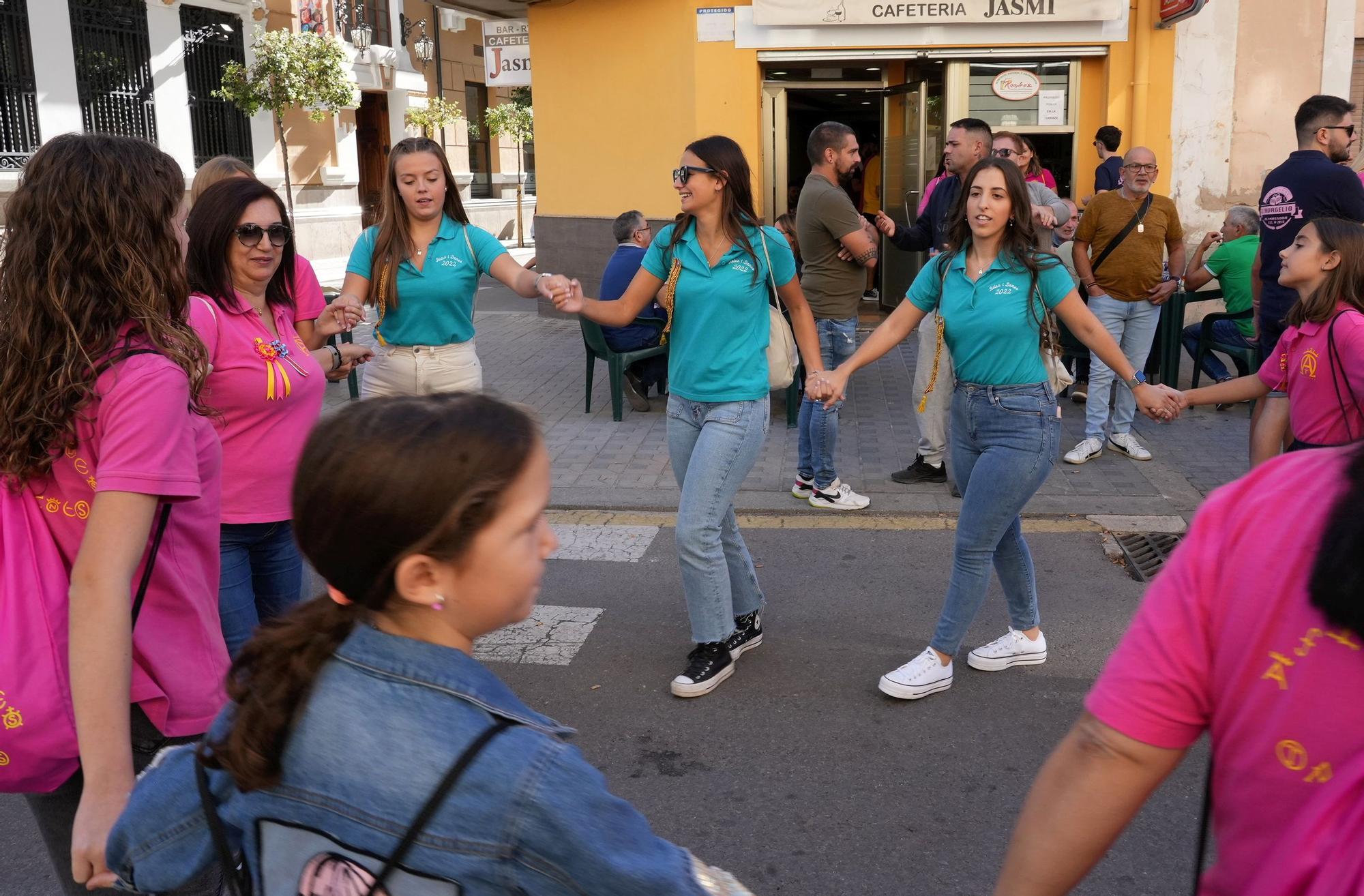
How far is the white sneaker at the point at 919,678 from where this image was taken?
4195 millimetres

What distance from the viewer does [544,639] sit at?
4910 millimetres

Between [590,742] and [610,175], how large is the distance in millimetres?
9768

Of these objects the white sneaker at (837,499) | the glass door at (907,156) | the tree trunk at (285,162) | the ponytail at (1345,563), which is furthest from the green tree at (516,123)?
the ponytail at (1345,563)

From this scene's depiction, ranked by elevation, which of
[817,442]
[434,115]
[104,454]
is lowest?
[817,442]

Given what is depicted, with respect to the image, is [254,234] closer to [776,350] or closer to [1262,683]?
[776,350]

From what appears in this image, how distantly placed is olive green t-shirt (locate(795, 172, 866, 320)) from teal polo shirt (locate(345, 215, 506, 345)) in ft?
9.08

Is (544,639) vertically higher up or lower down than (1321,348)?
lower down

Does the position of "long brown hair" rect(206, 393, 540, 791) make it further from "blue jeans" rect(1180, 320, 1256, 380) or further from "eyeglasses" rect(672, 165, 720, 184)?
"blue jeans" rect(1180, 320, 1256, 380)

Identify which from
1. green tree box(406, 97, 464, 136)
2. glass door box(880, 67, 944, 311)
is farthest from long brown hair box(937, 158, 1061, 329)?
green tree box(406, 97, 464, 136)

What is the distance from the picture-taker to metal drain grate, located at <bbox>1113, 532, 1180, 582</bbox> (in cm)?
548

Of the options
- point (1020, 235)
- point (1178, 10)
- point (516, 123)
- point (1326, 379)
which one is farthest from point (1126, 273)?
point (516, 123)

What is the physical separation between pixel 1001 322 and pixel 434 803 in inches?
129

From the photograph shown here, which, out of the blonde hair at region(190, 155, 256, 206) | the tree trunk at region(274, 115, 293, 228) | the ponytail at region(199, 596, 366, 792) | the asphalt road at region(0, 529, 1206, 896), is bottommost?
the asphalt road at region(0, 529, 1206, 896)

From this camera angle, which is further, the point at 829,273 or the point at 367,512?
the point at 829,273
